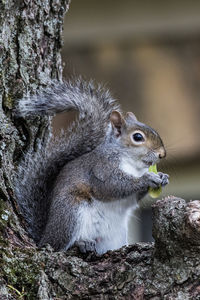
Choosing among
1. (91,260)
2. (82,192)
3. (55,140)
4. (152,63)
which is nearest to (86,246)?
(91,260)

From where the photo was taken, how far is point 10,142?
1932 mm

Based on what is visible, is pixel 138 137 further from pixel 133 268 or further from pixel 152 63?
pixel 152 63

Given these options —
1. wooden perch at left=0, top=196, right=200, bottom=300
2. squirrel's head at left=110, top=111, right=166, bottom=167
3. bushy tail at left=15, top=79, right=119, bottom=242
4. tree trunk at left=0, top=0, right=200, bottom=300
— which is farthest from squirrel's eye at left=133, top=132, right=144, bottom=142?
wooden perch at left=0, top=196, right=200, bottom=300

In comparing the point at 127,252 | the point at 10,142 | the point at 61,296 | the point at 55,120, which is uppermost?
the point at 55,120

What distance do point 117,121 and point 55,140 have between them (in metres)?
0.21

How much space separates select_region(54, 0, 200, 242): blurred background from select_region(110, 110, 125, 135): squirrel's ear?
977 millimetres

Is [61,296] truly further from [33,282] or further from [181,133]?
[181,133]

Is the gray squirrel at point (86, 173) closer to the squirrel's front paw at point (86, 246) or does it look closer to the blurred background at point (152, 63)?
the squirrel's front paw at point (86, 246)

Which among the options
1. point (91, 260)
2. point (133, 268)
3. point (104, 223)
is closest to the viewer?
point (133, 268)

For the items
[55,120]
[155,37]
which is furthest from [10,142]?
[155,37]

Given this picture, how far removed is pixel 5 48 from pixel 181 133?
1.47m

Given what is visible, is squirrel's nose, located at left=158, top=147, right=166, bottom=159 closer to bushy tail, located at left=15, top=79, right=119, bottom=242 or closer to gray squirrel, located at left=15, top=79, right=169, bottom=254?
gray squirrel, located at left=15, top=79, right=169, bottom=254

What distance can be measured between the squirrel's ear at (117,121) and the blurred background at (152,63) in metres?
0.98

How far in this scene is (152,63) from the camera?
3.30 meters
